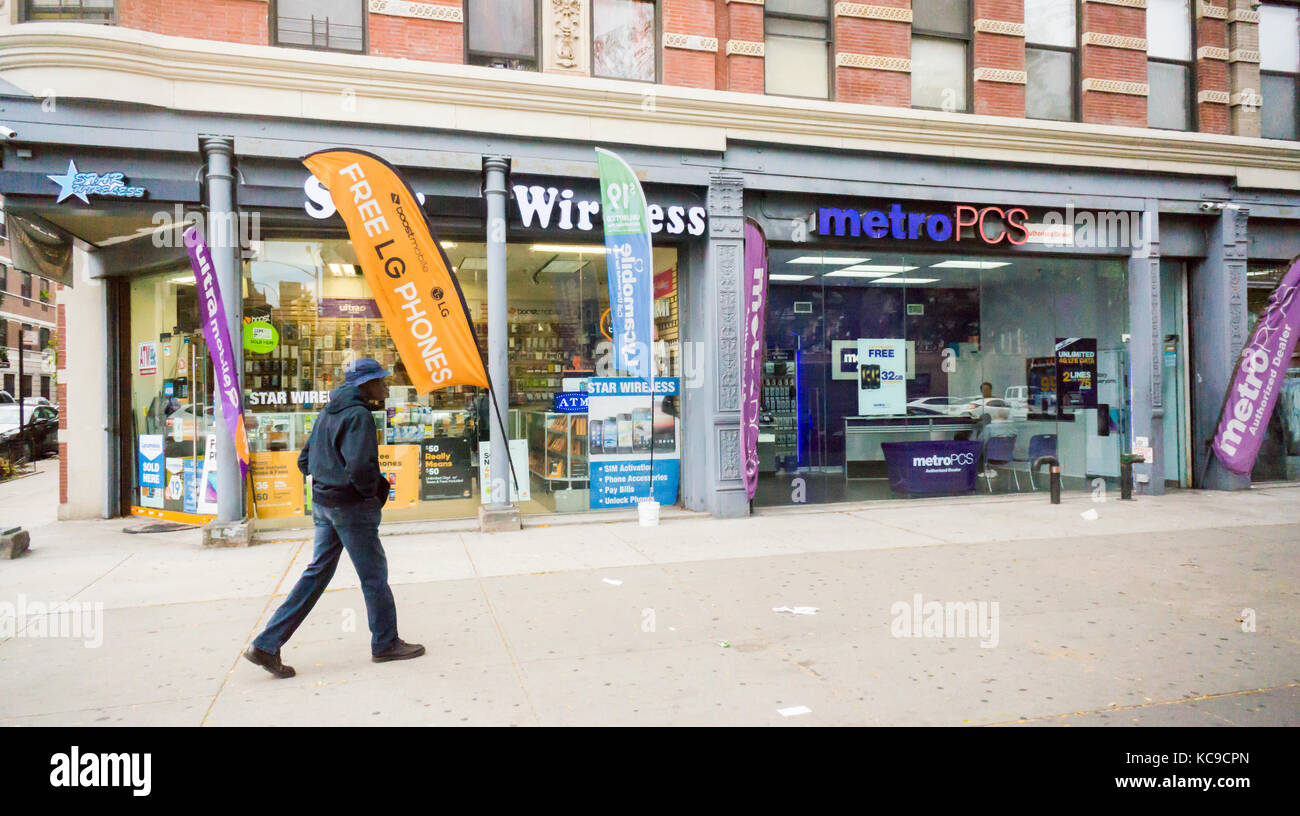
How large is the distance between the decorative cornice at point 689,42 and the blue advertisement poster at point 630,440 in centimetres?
442

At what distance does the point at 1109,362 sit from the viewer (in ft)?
43.9

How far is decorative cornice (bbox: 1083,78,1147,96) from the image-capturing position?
12523 mm

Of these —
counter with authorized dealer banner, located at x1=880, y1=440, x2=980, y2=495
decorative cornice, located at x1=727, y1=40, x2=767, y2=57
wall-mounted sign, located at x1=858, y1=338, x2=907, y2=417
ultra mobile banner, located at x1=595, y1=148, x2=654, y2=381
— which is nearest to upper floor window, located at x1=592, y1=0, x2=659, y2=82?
decorative cornice, located at x1=727, y1=40, x2=767, y2=57

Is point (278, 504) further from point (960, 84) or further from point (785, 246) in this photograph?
point (960, 84)

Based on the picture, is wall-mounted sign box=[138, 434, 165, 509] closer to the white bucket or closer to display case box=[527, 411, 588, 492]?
display case box=[527, 411, 588, 492]

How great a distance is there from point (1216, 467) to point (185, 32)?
1565 centimetres

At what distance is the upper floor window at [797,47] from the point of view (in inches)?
450

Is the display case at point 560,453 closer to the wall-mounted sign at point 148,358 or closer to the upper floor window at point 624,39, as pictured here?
the upper floor window at point 624,39

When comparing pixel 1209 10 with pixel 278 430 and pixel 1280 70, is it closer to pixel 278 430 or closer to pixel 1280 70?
pixel 1280 70

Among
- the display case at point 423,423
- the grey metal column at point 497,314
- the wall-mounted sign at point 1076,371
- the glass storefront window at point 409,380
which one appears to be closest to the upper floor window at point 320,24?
the grey metal column at point 497,314

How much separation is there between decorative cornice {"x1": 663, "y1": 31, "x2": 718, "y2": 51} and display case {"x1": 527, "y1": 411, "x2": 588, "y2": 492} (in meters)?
5.03

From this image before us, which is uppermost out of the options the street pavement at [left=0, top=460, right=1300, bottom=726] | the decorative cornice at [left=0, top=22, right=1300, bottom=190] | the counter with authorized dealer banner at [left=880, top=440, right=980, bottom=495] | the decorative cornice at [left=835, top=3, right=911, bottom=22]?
the decorative cornice at [left=835, top=3, right=911, bottom=22]

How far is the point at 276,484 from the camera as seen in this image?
400 inches
